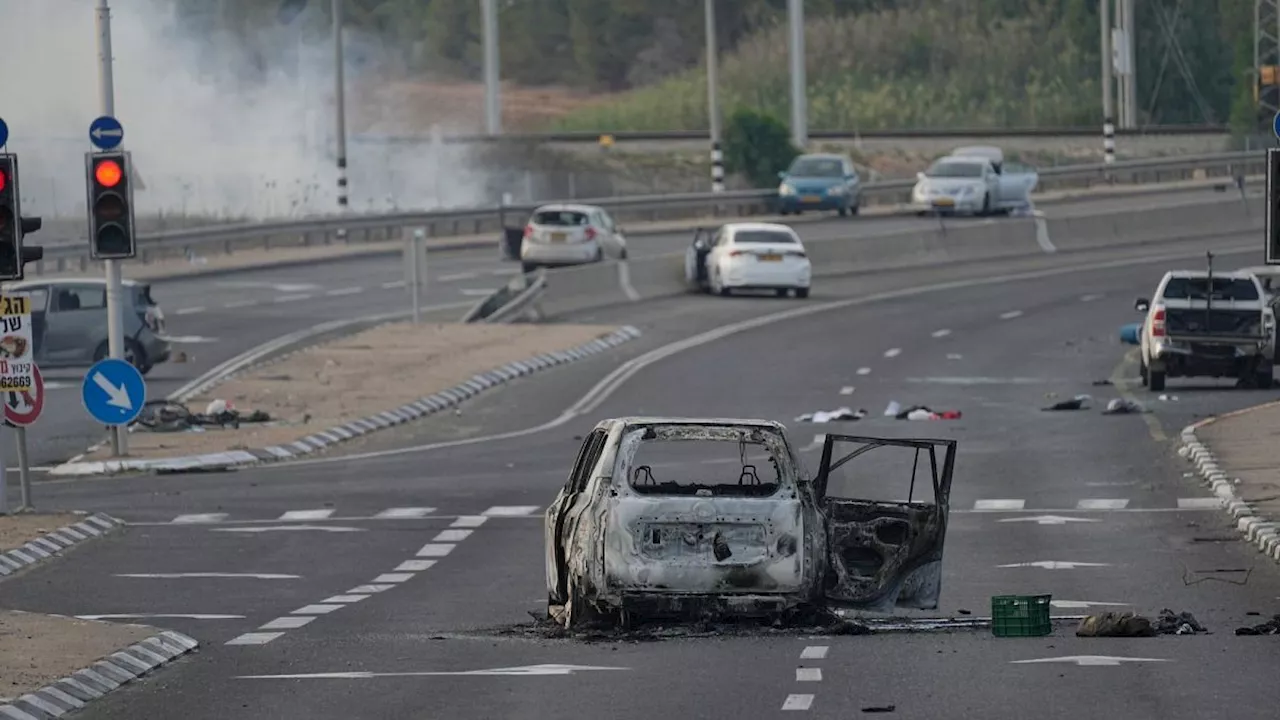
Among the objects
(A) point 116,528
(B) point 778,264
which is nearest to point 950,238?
(B) point 778,264

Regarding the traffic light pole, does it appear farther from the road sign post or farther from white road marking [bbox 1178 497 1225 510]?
white road marking [bbox 1178 497 1225 510]

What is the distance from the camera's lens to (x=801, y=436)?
33156 mm

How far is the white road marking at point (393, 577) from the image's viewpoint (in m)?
21.2

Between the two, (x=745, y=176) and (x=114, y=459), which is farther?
(x=745, y=176)

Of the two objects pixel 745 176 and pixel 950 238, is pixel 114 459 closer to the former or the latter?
pixel 950 238

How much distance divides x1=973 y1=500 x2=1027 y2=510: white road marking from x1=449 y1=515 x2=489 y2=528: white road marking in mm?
4932

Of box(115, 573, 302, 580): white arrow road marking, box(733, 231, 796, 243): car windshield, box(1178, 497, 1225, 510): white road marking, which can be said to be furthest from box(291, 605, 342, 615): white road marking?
box(733, 231, 796, 243): car windshield

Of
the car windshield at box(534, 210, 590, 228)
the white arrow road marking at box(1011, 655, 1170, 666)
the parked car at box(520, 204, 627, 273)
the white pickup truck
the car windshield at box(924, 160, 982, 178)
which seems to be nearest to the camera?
the white arrow road marking at box(1011, 655, 1170, 666)

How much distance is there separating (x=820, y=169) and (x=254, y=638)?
184ft

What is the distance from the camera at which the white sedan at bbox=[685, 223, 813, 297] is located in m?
53.6

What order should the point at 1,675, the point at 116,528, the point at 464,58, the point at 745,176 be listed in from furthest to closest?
the point at 464,58, the point at 745,176, the point at 116,528, the point at 1,675

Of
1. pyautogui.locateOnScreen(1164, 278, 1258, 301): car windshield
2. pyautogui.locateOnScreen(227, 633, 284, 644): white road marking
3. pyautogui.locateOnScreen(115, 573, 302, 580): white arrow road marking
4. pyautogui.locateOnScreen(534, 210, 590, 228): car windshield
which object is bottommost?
pyautogui.locateOnScreen(115, 573, 302, 580): white arrow road marking

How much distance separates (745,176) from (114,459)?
55460 millimetres

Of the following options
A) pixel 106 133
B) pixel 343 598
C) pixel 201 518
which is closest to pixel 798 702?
pixel 343 598
